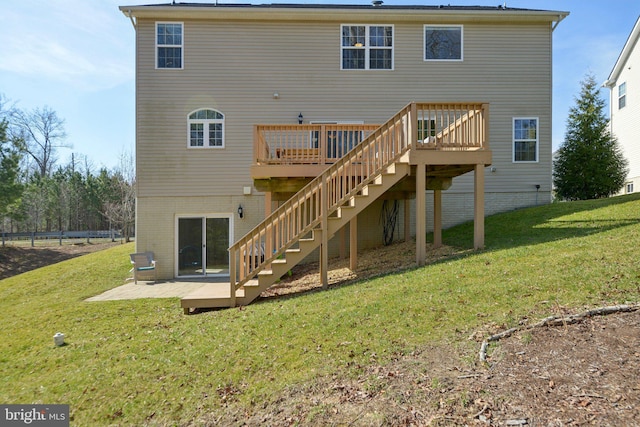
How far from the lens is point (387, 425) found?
2.68 meters

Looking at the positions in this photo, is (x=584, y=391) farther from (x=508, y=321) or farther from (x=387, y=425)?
(x=387, y=425)

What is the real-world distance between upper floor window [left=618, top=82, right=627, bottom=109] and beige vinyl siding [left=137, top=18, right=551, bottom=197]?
9747 mm

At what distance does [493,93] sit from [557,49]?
2729 mm

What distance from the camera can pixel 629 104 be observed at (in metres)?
17.1

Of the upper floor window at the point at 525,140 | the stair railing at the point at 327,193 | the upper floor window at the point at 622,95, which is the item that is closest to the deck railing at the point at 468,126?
the stair railing at the point at 327,193

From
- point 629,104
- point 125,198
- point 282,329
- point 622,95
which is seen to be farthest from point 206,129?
point 622,95

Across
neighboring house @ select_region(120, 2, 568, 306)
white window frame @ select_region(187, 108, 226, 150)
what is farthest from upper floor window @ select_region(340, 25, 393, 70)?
white window frame @ select_region(187, 108, 226, 150)

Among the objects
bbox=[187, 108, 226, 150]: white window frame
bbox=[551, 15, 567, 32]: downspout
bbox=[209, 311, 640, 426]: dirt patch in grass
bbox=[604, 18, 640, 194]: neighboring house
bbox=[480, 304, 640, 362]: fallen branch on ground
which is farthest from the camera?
bbox=[604, 18, 640, 194]: neighboring house

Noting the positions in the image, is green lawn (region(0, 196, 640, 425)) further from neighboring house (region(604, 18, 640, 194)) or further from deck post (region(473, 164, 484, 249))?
neighboring house (region(604, 18, 640, 194))

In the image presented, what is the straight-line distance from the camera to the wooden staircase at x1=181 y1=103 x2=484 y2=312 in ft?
21.6

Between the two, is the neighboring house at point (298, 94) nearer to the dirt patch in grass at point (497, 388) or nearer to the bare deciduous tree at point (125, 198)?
the dirt patch in grass at point (497, 388)

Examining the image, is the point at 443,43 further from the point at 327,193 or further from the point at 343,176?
the point at 327,193

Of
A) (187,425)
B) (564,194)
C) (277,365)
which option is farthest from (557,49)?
(187,425)

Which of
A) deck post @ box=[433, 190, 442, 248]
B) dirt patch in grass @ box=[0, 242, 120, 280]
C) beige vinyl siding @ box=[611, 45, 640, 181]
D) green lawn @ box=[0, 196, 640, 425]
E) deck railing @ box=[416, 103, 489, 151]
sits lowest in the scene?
dirt patch in grass @ box=[0, 242, 120, 280]
